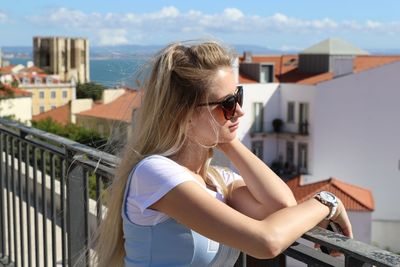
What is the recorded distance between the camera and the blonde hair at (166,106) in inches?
75.7

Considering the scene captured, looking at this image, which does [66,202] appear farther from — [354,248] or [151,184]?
[354,248]

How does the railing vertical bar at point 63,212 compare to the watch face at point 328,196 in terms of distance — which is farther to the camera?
the railing vertical bar at point 63,212

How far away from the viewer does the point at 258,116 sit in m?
45.0

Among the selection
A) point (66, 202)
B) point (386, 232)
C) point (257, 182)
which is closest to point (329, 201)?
point (257, 182)

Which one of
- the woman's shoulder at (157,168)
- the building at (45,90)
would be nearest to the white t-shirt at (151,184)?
the woman's shoulder at (157,168)

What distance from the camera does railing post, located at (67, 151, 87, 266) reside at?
303 centimetres

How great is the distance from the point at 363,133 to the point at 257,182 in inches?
1596

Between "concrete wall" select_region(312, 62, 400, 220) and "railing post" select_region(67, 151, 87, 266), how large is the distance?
122ft

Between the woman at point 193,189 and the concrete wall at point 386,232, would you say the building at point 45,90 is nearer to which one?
the concrete wall at point 386,232

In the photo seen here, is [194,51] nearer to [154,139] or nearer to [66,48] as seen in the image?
[154,139]

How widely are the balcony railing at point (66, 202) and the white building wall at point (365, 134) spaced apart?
35.9 m

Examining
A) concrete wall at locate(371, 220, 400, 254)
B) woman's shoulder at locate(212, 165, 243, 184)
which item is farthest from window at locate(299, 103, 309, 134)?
woman's shoulder at locate(212, 165, 243, 184)

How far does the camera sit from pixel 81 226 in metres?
3.11

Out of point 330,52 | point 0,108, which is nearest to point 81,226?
point 0,108
